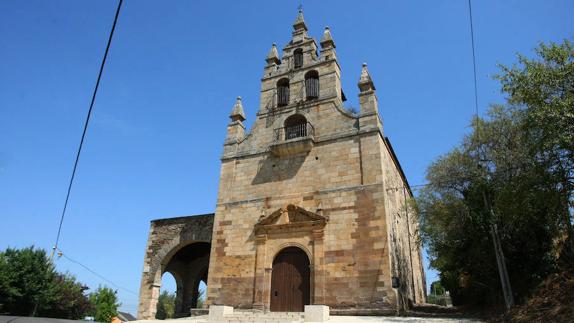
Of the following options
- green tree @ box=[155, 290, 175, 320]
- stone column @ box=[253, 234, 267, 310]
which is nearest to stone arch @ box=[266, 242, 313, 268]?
stone column @ box=[253, 234, 267, 310]

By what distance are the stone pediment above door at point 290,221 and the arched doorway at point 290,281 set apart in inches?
35.8

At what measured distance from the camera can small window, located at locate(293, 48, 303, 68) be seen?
20.1m

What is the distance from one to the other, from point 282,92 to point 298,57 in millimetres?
2134

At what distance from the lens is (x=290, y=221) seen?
52.3ft

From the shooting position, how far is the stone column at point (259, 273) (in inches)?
598

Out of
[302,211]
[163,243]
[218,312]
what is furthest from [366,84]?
[163,243]

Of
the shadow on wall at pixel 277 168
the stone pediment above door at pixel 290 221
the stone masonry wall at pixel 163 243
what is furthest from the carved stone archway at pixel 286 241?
the stone masonry wall at pixel 163 243

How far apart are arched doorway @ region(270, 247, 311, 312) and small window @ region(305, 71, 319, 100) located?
7.23 meters

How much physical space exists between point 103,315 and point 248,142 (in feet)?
83.3

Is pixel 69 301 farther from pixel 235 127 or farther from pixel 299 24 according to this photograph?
pixel 299 24

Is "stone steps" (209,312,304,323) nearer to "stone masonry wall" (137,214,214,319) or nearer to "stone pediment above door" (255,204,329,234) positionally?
"stone pediment above door" (255,204,329,234)

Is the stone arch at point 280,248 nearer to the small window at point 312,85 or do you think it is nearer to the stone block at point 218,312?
the stone block at point 218,312

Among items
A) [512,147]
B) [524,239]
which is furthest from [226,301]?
[512,147]

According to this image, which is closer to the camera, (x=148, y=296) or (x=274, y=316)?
(x=274, y=316)
